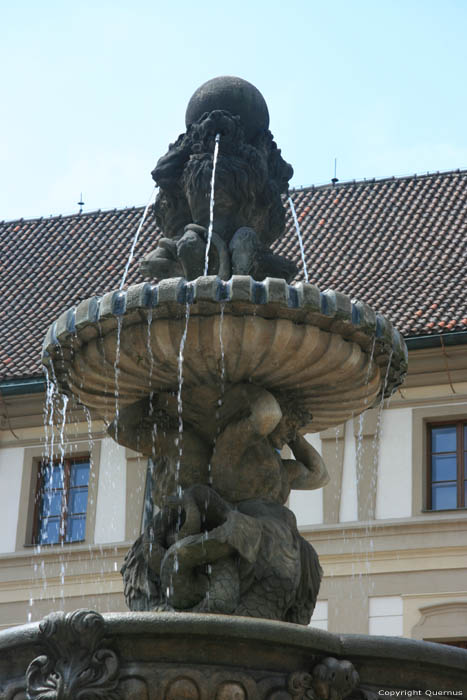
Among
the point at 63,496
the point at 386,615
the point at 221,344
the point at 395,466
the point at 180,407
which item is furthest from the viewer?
the point at 63,496

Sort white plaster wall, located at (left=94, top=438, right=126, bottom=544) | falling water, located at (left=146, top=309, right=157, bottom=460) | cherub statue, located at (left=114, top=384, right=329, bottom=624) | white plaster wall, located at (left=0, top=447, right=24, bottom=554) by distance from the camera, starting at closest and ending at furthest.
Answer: cherub statue, located at (left=114, top=384, right=329, bottom=624), falling water, located at (left=146, top=309, right=157, bottom=460), white plaster wall, located at (left=94, top=438, right=126, bottom=544), white plaster wall, located at (left=0, top=447, right=24, bottom=554)

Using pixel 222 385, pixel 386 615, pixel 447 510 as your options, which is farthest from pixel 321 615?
pixel 222 385

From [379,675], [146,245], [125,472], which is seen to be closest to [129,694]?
[379,675]

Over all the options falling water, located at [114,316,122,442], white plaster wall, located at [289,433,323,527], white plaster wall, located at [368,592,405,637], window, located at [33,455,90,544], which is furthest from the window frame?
falling water, located at [114,316,122,442]

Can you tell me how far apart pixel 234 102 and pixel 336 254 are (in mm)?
19489

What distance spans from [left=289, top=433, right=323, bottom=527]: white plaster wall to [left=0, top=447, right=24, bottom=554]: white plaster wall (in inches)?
185

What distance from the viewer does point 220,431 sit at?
855cm

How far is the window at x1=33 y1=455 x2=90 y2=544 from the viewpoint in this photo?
1045 inches

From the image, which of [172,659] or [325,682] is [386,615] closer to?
[325,682]

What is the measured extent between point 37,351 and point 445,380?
22.2 ft

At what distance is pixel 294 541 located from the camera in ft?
26.9

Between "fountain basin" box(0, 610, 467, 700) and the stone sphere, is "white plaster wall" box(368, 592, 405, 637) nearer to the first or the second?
the stone sphere

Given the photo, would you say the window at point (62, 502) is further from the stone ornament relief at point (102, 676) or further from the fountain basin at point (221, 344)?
the stone ornament relief at point (102, 676)

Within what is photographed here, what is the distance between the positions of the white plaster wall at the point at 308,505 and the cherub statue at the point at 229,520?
16.6 meters
